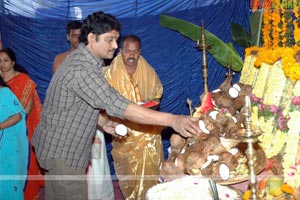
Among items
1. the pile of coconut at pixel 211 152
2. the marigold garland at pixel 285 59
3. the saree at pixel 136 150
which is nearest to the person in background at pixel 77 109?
the pile of coconut at pixel 211 152

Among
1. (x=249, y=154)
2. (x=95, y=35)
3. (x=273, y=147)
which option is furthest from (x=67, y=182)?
(x=273, y=147)

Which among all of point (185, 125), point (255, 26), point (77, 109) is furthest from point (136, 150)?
point (185, 125)

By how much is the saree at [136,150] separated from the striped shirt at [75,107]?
205cm

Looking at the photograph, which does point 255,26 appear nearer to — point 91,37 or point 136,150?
point 136,150

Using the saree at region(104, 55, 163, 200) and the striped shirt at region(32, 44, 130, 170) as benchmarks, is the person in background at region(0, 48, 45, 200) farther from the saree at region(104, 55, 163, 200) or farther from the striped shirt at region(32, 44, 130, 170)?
the striped shirt at region(32, 44, 130, 170)

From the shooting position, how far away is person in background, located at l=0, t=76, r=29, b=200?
4422 millimetres

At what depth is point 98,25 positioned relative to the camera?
10.0 ft

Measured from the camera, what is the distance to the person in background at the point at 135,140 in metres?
5.18

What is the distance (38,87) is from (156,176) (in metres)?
2.02

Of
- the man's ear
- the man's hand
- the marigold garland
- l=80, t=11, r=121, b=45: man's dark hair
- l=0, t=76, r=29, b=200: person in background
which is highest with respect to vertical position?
l=80, t=11, r=121, b=45: man's dark hair

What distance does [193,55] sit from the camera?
20.6 ft

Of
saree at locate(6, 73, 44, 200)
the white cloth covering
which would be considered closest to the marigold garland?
the white cloth covering

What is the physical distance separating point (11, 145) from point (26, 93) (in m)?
0.93

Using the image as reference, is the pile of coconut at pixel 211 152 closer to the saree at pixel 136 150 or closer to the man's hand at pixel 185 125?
the man's hand at pixel 185 125
